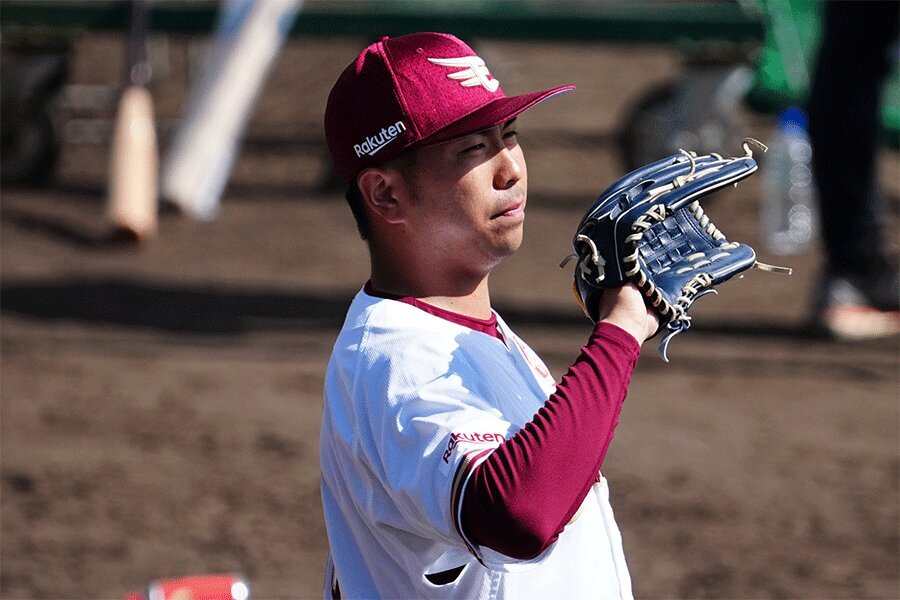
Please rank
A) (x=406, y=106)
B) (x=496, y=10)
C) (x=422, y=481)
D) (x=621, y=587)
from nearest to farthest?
(x=422, y=481) → (x=406, y=106) → (x=621, y=587) → (x=496, y=10)

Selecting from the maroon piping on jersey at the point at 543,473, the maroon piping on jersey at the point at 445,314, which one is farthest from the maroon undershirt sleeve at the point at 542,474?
the maroon piping on jersey at the point at 445,314

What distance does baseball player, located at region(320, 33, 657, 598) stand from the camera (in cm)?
140

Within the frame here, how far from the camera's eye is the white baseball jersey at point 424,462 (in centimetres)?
144

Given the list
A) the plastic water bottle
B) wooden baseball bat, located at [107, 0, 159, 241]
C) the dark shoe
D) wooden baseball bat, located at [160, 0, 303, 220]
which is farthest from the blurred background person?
wooden baseball bat, located at [107, 0, 159, 241]

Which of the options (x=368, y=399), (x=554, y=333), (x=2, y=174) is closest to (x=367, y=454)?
(x=368, y=399)

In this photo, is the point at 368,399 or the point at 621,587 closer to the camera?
the point at 368,399

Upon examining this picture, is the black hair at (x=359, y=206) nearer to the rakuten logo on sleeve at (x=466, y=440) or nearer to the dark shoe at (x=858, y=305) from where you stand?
the rakuten logo on sleeve at (x=466, y=440)

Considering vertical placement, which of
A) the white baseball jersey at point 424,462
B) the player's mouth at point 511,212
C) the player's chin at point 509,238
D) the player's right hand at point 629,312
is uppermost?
the player's mouth at point 511,212

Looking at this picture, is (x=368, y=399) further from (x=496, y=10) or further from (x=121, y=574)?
(x=496, y=10)

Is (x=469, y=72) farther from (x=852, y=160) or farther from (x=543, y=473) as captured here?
(x=852, y=160)

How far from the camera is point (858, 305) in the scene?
217 inches

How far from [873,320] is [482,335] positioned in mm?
4240

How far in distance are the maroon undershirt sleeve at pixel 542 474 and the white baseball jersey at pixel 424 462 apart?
0.02 m

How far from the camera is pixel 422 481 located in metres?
1.43
